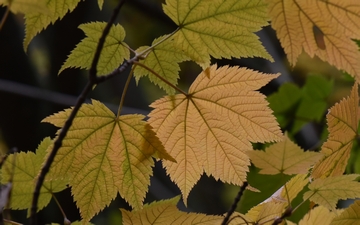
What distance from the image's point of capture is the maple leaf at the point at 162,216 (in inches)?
32.1

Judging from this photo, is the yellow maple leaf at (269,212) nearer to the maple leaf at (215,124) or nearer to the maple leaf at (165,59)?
the maple leaf at (215,124)

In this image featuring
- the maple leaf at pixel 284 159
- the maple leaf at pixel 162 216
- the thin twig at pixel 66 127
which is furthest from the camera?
the maple leaf at pixel 162 216

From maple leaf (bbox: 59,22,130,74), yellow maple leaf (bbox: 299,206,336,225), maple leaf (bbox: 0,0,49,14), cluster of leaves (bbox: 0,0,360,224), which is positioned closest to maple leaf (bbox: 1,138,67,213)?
cluster of leaves (bbox: 0,0,360,224)

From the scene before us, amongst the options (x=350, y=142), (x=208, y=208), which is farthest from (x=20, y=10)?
(x=208, y=208)

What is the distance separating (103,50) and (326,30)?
36cm

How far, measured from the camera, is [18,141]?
2566mm

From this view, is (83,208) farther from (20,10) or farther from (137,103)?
(137,103)

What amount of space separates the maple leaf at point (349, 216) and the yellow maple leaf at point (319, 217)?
0.13 ft

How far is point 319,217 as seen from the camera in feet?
2.74

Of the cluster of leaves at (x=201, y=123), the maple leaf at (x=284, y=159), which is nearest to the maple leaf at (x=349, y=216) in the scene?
the cluster of leaves at (x=201, y=123)

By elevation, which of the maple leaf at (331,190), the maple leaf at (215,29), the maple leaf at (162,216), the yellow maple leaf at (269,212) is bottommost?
the maple leaf at (162,216)

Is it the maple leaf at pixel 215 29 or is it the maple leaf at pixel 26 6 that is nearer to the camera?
the maple leaf at pixel 26 6

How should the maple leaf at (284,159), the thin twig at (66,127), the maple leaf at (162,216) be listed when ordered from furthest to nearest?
the maple leaf at (162,216)
the maple leaf at (284,159)
the thin twig at (66,127)

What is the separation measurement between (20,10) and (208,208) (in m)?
3.51
